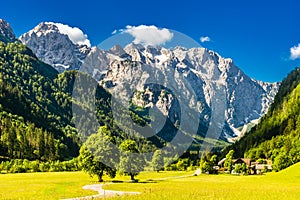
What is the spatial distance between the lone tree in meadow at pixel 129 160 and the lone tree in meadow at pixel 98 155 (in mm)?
2423

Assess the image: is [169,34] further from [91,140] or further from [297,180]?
[297,180]

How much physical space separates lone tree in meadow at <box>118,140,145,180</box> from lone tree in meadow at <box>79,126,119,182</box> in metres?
2.42

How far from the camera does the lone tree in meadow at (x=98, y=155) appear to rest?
254 feet

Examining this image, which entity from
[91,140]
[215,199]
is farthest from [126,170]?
[215,199]

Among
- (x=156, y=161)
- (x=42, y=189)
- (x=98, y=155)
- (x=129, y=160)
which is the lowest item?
(x=42, y=189)

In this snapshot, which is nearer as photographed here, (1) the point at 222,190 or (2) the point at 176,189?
(1) the point at 222,190

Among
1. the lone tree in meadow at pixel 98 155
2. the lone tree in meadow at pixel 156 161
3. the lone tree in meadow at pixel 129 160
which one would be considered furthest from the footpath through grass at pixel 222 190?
the lone tree in meadow at pixel 156 161

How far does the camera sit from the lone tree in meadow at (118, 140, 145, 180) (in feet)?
267

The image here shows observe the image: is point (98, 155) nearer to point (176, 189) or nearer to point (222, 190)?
A: point (176, 189)

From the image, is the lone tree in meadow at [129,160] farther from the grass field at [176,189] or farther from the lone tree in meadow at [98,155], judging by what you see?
the grass field at [176,189]

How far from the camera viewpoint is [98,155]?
7756cm

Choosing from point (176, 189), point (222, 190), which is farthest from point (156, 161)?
point (222, 190)

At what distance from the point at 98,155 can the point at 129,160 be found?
8.48 meters

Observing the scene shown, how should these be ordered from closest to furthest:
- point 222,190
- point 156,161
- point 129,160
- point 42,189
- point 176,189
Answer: point 222,190 < point 176,189 < point 42,189 < point 129,160 < point 156,161
